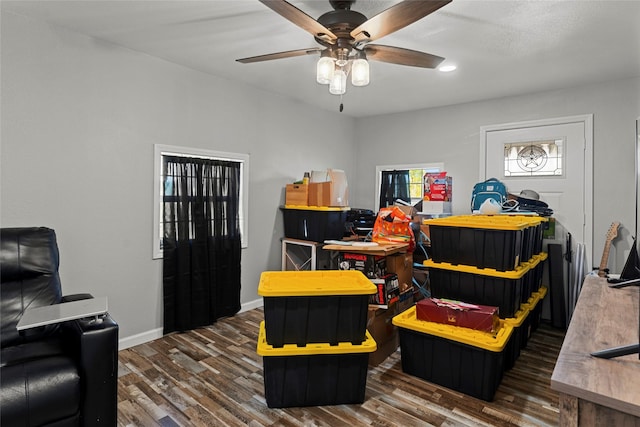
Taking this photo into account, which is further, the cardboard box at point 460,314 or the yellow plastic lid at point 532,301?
the yellow plastic lid at point 532,301

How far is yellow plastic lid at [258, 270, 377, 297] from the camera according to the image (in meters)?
1.99

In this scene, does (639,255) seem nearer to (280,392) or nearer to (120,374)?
(280,392)

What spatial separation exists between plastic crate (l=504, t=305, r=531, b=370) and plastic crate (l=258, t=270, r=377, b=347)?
1128 millimetres

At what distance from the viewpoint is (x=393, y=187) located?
4918 millimetres

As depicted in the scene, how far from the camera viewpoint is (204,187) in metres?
3.38

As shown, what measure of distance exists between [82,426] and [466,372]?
220 cm

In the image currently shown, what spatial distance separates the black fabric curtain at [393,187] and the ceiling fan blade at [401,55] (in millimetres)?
2712

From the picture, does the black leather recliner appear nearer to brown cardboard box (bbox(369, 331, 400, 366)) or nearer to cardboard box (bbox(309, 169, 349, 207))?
brown cardboard box (bbox(369, 331, 400, 366))

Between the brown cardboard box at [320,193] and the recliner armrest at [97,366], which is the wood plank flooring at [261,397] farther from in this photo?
the brown cardboard box at [320,193]

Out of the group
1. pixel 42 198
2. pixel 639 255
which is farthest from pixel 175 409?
pixel 639 255

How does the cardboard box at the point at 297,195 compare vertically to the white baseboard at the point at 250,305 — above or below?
above

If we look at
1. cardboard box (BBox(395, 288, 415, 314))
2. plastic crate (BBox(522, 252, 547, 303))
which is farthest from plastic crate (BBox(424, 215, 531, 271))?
cardboard box (BBox(395, 288, 415, 314))

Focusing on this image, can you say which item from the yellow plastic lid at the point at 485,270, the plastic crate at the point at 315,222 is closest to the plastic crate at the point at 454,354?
the yellow plastic lid at the point at 485,270

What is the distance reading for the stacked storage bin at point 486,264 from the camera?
2369 mm
